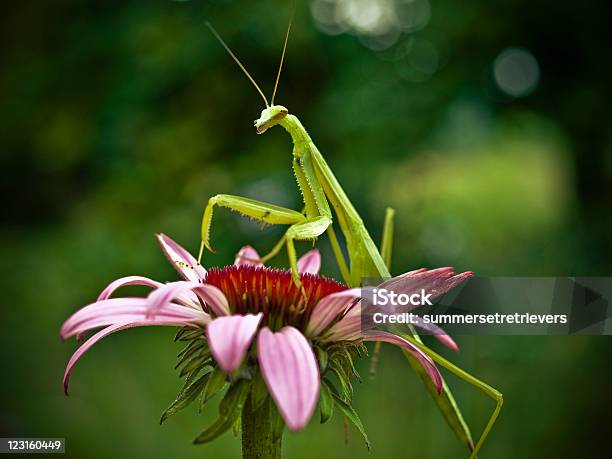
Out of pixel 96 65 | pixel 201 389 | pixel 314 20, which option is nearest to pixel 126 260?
pixel 96 65

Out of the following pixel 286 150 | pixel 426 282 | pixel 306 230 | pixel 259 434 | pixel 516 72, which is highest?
pixel 516 72

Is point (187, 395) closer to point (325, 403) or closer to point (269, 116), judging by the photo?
point (325, 403)

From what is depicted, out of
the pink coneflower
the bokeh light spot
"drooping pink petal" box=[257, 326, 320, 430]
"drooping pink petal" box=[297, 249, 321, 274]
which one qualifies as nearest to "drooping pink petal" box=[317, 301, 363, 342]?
the pink coneflower

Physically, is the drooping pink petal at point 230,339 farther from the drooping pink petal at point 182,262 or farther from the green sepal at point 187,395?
the drooping pink petal at point 182,262

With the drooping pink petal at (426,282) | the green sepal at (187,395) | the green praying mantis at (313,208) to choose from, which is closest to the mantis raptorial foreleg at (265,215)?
the green praying mantis at (313,208)

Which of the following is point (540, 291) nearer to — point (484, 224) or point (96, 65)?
point (96, 65)

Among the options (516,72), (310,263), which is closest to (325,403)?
(310,263)
